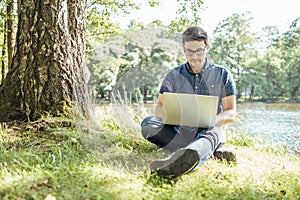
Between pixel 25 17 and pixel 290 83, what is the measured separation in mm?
6937

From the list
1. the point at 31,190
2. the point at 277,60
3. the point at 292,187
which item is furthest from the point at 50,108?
the point at 277,60

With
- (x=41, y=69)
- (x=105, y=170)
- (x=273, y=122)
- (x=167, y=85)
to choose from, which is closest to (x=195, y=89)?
(x=167, y=85)

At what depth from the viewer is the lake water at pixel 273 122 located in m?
4.65

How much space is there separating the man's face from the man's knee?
0.49m

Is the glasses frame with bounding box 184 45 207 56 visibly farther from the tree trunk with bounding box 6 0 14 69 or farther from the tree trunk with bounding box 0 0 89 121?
the tree trunk with bounding box 6 0 14 69

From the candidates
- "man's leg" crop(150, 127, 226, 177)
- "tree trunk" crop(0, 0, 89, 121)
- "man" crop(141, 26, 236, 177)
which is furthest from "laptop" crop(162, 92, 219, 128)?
"tree trunk" crop(0, 0, 89, 121)

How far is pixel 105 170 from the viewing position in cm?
198

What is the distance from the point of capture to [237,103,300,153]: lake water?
4654 mm

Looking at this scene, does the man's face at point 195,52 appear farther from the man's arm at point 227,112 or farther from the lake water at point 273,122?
the lake water at point 273,122

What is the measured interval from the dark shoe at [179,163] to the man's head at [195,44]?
86 cm

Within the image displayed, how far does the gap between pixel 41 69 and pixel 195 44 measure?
123cm

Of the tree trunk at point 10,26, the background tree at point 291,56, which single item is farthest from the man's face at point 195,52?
the background tree at point 291,56

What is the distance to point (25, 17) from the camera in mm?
2785

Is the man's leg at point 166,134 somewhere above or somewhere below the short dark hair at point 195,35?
below
